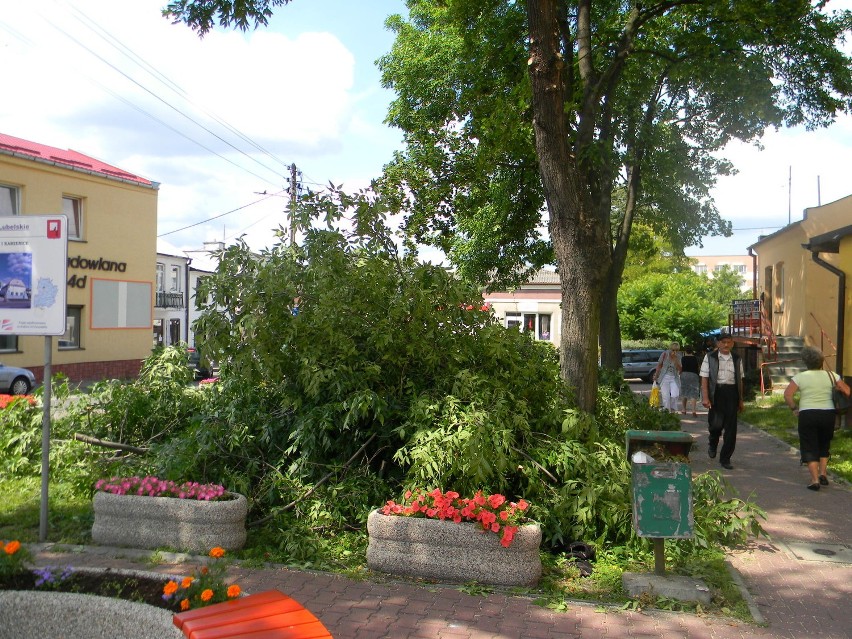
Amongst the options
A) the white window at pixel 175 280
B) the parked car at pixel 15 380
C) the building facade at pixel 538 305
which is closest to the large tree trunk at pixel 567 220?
the parked car at pixel 15 380

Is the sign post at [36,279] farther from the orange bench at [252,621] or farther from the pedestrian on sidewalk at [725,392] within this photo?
the pedestrian on sidewalk at [725,392]

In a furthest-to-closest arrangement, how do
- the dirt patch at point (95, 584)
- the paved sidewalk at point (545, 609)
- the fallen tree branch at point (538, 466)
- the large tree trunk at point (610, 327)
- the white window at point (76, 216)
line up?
the white window at point (76, 216) → the large tree trunk at point (610, 327) → the fallen tree branch at point (538, 466) → the paved sidewalk at point (545, 609) → the dirt patch at point (95, 584)

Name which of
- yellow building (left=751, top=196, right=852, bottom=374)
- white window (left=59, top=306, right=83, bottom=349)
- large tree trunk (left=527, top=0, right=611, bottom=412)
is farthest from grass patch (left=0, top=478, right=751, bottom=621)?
white window (left=59, top=306, right=83, bottom=349)

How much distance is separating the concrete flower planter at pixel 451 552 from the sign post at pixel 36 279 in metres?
2.98

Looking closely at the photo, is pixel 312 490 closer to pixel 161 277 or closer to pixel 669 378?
pixel 669 378

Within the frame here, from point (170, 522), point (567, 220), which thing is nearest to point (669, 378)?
point (567, 220)

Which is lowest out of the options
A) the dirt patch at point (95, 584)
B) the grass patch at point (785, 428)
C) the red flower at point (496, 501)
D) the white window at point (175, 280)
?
the grass patch at point (785, 428)

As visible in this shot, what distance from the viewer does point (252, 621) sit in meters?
3.58

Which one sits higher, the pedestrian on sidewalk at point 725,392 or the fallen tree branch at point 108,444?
the pedestrian on sidewalk at point 725,392

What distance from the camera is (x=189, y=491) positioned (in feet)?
20.7

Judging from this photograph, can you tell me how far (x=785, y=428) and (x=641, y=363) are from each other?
18156mm

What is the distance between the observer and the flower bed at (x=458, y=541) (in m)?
5.45

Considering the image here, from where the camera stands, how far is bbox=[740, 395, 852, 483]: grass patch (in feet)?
33.5

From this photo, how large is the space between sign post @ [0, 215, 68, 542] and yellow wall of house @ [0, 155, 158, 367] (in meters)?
20.3
